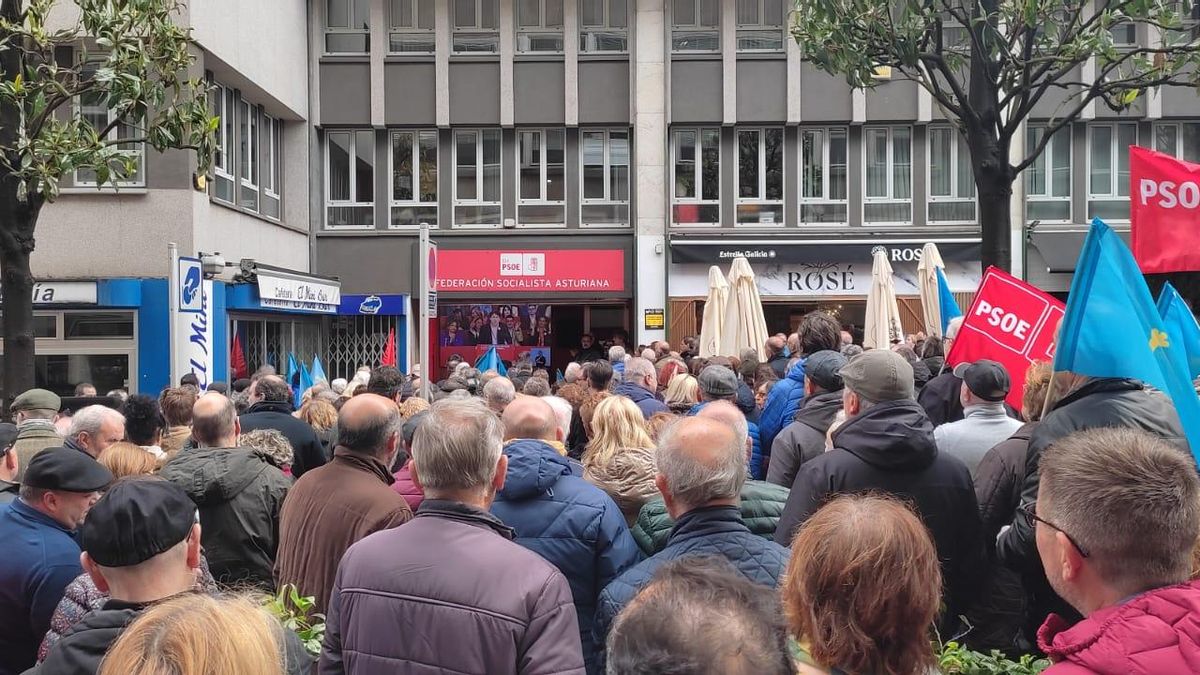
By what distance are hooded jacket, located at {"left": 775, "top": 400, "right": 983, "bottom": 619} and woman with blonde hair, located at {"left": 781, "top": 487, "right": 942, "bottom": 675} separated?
1.76 m

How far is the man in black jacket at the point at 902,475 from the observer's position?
165 inches

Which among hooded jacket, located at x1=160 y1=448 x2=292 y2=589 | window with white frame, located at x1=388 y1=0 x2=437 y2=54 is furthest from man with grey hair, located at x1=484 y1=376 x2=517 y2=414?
window with white frame, located at x1=388 y1=0 x2=437 y2=54

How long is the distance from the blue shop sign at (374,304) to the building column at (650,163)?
561 cm

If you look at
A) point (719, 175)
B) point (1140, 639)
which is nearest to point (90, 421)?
point (1140, 639)

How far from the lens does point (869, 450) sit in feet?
13.9

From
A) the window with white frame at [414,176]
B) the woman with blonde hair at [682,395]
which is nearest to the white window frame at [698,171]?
the window with white frame at [414,176]

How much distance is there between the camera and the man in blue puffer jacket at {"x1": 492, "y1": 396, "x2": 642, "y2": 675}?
3.91 metres

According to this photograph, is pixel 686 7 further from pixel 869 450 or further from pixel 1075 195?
pixel 869 450

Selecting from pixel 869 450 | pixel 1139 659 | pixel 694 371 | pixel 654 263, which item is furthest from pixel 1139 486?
pixel 654 263

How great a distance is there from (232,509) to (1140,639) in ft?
14.1

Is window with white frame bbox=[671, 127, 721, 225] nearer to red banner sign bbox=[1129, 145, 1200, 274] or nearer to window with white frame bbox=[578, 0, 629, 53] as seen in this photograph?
window with white frame bbox=[578, 0, 629, 53]

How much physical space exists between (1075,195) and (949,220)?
312 centimetres

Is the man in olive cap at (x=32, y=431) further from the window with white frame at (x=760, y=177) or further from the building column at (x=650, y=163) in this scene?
the window with white frame at (x=760, y=177)

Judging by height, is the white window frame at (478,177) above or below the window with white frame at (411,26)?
below
